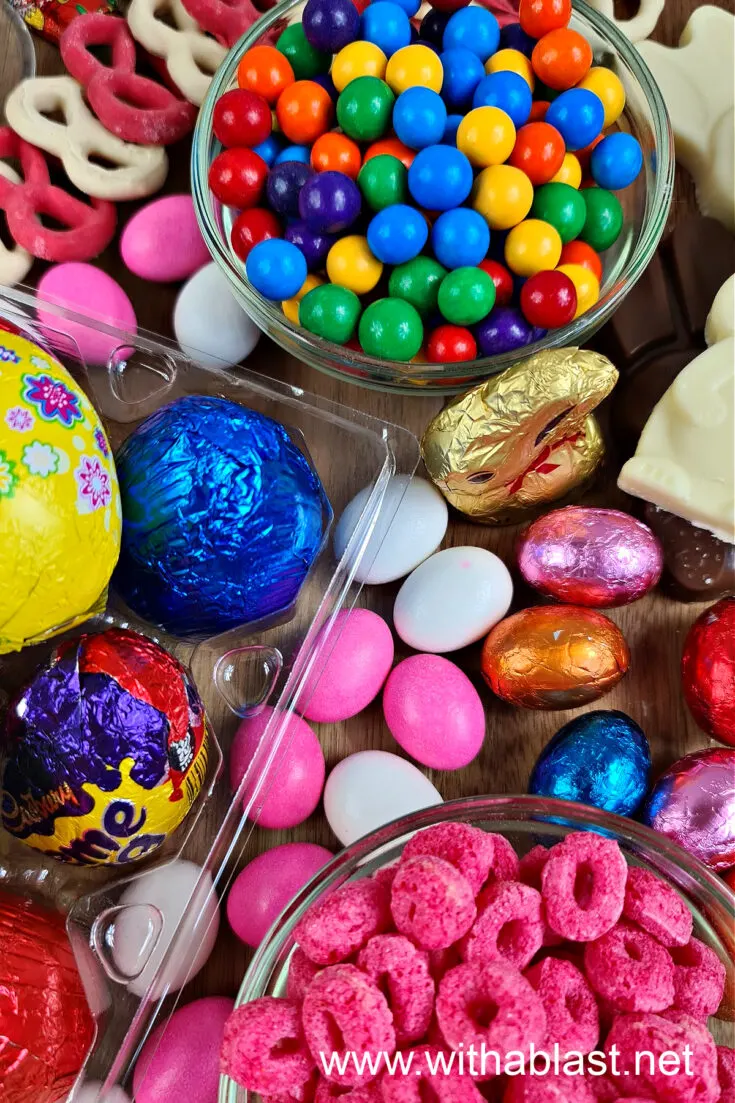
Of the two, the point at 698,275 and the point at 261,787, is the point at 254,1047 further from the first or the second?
the point at 698,275

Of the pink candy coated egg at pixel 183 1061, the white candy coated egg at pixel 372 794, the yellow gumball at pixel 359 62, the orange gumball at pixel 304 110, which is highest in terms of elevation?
the yellow gumball at pixel 359 62

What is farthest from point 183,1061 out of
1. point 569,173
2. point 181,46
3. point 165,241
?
point 181,46

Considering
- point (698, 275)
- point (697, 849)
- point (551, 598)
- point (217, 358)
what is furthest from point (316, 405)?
point (697, 849)

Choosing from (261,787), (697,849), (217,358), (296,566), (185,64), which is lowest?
(697,849)

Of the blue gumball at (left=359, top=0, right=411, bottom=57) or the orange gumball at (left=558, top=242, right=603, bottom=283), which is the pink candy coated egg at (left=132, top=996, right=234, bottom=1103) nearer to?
the orange gumball at (left=558, top=242, right=603, bottom=283)

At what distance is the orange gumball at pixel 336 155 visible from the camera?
2.98 ft

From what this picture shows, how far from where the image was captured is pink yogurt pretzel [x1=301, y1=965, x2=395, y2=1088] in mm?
543

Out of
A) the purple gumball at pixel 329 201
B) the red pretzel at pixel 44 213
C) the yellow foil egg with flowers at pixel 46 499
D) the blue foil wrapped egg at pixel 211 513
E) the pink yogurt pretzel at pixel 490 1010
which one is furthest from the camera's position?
the red pretzel at pixel 44 213

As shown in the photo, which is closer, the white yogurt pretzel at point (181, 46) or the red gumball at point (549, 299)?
the red gumball at point (549, 299)

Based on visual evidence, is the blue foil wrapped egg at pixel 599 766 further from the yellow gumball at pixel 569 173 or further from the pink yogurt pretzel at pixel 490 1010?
the yellow gumball at pixel 569 173

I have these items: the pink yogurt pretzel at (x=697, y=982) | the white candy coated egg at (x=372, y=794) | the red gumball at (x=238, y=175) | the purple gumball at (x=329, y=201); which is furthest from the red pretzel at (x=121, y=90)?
the pink yogurt pretzel at (x=697, y=982)

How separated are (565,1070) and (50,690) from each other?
452mm

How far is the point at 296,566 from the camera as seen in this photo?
0.81 metres

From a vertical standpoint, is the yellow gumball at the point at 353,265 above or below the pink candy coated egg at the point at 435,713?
above
